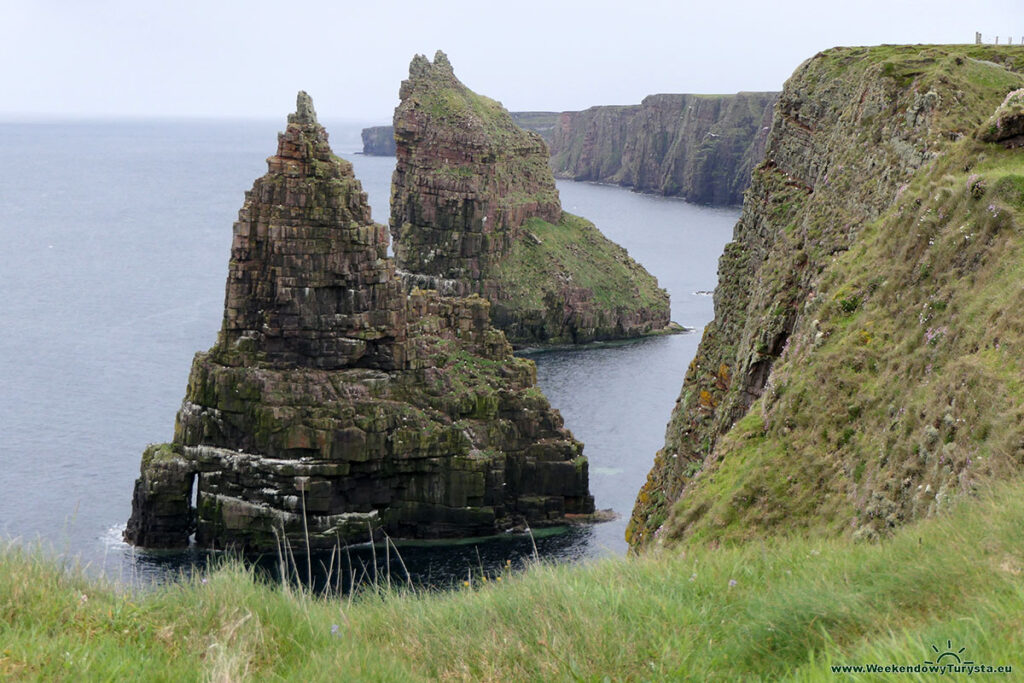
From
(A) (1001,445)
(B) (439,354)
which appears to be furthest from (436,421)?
(A) (1001,445)

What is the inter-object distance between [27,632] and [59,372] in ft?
346

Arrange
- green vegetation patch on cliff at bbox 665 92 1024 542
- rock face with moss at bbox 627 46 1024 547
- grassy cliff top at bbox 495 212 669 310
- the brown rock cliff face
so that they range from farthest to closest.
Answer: grassy cliff top at bbox 495 212 669 310 < the brown rock cliff face < rock face with moss at bbox 627 46 1024 547 < green vegetation patch on cliff at bbox 665 92 1024 542

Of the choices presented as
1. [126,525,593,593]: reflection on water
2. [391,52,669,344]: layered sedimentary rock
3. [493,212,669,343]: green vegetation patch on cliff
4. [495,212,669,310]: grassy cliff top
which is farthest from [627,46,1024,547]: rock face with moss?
[495,212,669,310]: grassy cliff top

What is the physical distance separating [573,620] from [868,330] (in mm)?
16065

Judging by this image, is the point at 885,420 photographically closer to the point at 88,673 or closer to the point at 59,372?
the point at 88,673

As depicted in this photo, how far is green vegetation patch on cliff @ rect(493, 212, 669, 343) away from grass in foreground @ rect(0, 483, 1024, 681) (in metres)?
146

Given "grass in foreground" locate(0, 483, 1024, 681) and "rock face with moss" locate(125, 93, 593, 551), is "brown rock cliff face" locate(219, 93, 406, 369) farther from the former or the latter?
"grass in foreground" locate(0, 483, 1024, 681)

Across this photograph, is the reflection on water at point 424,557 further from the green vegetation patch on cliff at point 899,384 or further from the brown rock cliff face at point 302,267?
the green vegetation patch on cliff at point 899,384

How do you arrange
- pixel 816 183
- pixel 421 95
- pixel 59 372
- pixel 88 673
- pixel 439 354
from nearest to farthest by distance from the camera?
pixel 88 673
pixel 816 183
pixel 439 354
pixel 59 372
pixel 421 95

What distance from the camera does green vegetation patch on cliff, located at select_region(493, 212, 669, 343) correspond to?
16138 cm

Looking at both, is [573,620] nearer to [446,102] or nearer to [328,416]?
[328,416]

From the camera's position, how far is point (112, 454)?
84875 mm

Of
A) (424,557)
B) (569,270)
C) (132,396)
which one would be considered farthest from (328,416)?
(569,270)

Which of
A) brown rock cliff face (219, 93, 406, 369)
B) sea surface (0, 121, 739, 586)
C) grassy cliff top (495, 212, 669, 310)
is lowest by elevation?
sea surface (0, 121, 739, 586)
